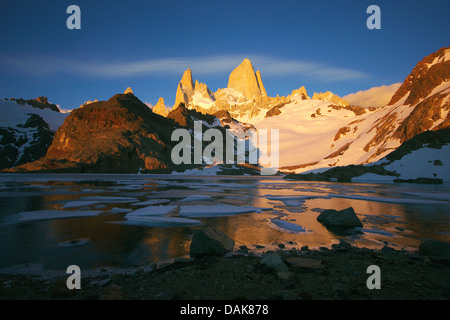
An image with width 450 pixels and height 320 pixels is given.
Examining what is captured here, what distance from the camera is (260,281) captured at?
5699 millimetres

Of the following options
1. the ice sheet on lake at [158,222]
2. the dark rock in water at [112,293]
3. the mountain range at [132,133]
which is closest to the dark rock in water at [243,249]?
the dark rock in water at [112,293]

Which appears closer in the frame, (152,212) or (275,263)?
(275,263)

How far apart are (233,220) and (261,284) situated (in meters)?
8.25

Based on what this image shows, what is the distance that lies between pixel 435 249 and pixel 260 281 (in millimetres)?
6412

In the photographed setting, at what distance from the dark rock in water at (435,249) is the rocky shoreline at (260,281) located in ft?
0.61

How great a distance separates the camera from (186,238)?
997 centimetres

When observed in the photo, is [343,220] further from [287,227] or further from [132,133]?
[132,133]

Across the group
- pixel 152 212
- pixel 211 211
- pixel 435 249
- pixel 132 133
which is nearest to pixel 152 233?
pixel 152 212

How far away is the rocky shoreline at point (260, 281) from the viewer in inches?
197

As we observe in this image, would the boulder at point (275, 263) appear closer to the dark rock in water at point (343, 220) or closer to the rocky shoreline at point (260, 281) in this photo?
the rocky shoreline at point (260, 281)

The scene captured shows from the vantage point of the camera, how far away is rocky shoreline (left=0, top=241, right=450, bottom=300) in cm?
500

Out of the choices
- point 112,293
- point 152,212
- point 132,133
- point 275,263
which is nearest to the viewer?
point 112,293

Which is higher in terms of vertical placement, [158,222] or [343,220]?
[343,220]

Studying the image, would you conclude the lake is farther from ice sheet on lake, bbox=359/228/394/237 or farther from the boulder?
the boulder
